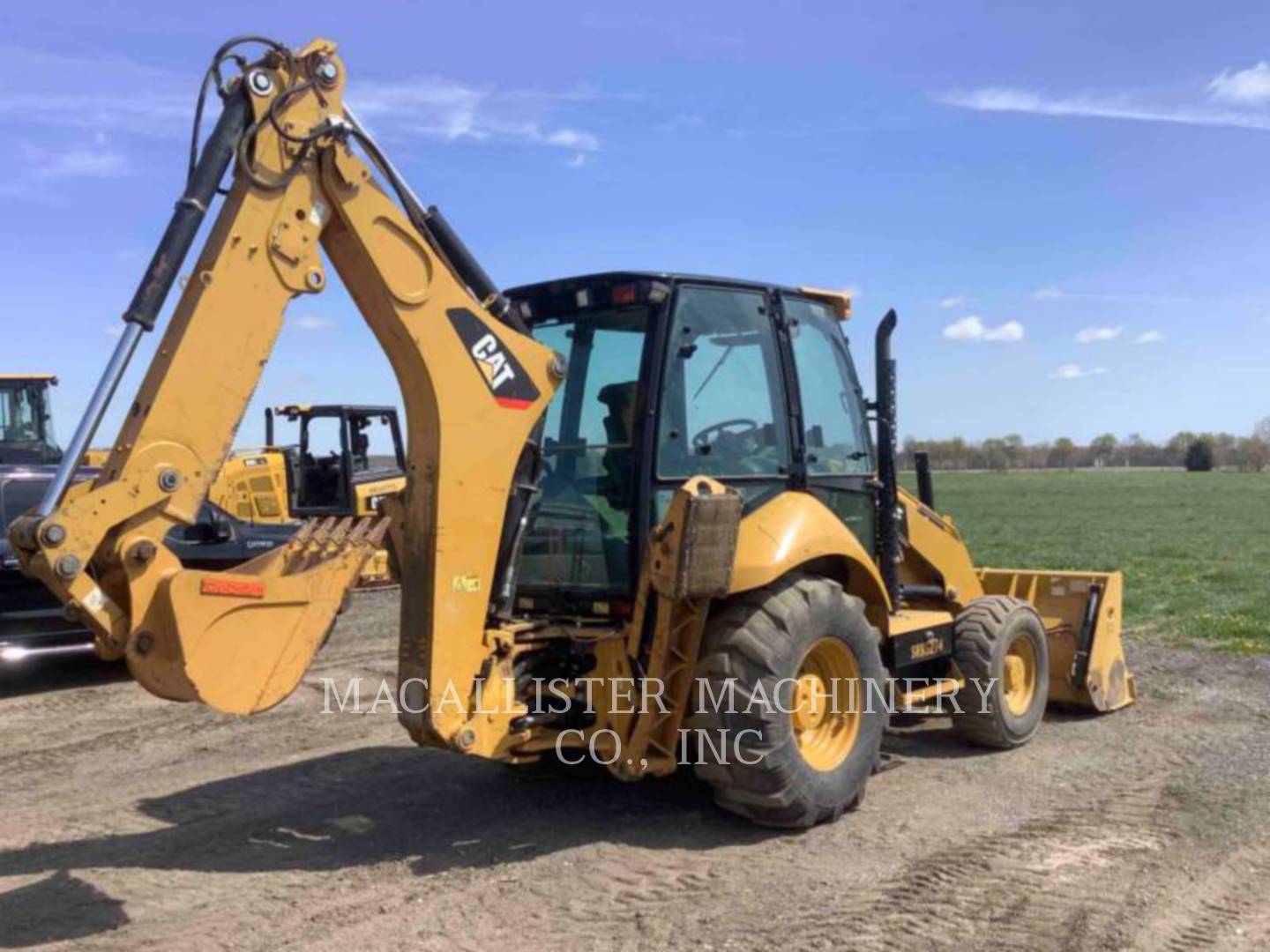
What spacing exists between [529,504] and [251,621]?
1.43 m

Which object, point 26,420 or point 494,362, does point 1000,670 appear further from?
point 26,420

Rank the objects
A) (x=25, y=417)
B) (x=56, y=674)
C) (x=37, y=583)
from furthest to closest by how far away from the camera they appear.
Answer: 1. (x=25, y=417)
2. (x=56, y=674)
3. (x=37, y=583)

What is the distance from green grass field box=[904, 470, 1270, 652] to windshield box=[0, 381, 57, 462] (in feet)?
46.8

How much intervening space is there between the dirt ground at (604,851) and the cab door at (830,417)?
61.6 inches

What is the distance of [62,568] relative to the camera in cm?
391

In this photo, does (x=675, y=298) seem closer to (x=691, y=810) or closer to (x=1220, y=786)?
(x=691, y=810)

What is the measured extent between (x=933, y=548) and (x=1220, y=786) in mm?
2126

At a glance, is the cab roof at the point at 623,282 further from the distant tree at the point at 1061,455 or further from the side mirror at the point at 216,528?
the distant tree at the point at 1061,455

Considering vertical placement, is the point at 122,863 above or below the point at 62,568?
below

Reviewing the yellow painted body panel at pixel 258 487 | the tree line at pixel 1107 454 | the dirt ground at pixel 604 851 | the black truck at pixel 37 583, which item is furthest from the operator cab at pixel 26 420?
the tree line at pixel 1107 454


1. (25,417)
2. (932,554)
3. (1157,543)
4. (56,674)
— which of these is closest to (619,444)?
(932,554)

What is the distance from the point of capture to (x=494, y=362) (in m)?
5.02

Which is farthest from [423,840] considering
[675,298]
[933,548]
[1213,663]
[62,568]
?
[1213,663]

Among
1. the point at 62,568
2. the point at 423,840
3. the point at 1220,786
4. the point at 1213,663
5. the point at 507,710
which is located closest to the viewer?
the point at 62,568
